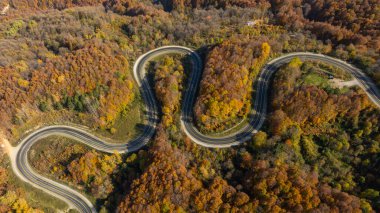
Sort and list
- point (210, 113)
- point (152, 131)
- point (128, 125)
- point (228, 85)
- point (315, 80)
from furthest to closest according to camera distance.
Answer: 1. point (128, 125)
2. point (152, 131)
3. point (315, 80)
4. point (228, 85)
5. point (210, 113)

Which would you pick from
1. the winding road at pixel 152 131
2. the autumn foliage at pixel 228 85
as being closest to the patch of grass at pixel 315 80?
the winding road at pixel 152 131

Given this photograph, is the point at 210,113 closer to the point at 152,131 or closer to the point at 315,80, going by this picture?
the point at 152,131

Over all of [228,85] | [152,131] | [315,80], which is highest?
[315,80]

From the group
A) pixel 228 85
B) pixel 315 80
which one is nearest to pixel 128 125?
pixel 228 85

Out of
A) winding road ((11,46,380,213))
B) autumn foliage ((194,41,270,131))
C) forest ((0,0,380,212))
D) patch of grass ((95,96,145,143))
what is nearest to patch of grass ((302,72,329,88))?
forest ((0,0,380,212))

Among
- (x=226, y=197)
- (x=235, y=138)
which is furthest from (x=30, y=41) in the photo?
(x=226, y=197)

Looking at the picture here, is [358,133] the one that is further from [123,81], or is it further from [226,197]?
[123,81]

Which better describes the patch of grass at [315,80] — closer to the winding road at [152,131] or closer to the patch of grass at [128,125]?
the winding road at [152,131]

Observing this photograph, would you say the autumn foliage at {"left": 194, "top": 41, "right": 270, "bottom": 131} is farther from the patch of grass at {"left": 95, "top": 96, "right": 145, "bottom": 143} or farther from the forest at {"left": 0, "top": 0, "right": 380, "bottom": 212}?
the patch of grass at {"left": 95, "top": 96, "right": 145, "bottom": 143}
